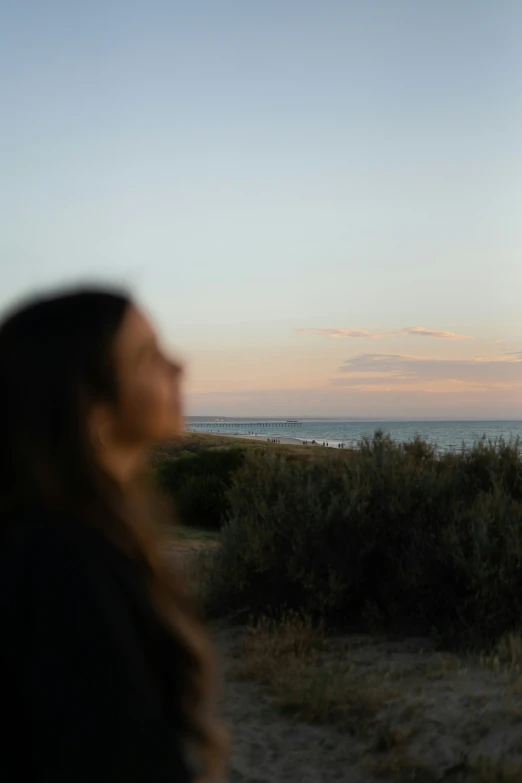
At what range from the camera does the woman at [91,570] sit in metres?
1.19

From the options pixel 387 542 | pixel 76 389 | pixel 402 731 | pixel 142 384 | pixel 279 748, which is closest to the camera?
pixel 76 389

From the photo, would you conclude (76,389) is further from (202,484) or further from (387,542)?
(202,484)

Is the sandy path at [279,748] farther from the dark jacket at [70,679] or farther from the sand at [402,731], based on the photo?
the dark jacket at [70,679]

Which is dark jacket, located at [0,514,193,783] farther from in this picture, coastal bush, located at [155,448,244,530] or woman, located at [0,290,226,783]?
coastal bush, located at [155,448,244,530]

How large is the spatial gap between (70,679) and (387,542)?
7.11m

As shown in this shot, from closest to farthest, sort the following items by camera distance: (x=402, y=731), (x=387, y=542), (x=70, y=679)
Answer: (x=70, y=679) → (x=402, y=731) → (x=387, y=542)

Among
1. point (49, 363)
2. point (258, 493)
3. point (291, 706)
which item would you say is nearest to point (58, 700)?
point (49, 363)

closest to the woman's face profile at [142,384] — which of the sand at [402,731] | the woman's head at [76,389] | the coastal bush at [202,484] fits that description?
the woman's head at [76,389]

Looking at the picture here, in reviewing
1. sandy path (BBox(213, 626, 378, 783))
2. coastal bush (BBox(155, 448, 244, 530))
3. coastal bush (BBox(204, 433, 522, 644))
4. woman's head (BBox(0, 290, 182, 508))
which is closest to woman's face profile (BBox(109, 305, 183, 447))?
woman's head (BBox(0, 290, 182, 508))

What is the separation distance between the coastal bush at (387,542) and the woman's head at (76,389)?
242 inches

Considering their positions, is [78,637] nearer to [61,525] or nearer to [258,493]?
[61,525]

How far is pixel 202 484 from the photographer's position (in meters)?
15.8

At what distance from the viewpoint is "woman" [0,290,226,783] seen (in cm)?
119

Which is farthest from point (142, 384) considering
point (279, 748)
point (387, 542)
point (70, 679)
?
point (387, 542)
